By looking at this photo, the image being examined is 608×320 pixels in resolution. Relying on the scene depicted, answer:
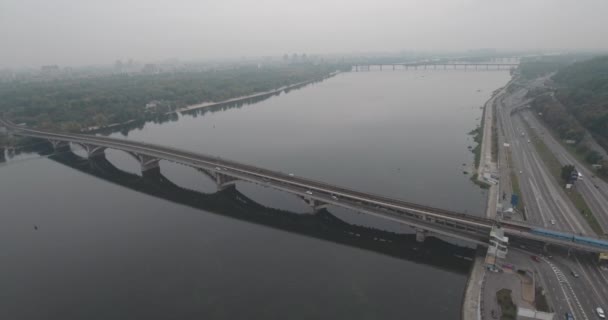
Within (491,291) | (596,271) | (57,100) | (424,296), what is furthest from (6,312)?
(57,100)

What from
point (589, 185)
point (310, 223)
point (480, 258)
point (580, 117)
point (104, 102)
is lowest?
point (310, 223)

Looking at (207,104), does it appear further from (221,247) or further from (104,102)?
(221,247)

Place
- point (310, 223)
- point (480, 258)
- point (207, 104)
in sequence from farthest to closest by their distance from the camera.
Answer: point (207, 104) < point (310, 223) < point (480, 258)

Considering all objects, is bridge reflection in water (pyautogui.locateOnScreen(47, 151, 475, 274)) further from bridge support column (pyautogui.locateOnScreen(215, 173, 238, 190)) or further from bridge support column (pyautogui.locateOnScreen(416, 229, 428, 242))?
bridge support column (pyautogui.locateOnScreen(215, 173, 238, 190))

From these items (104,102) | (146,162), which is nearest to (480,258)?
(146,162)

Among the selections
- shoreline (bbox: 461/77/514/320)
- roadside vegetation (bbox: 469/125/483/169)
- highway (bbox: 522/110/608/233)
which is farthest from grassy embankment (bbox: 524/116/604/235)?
roadside vegetation (bbox: 469/125/483/169)

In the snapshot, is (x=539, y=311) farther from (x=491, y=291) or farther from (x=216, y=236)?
(x=216, y=236)
